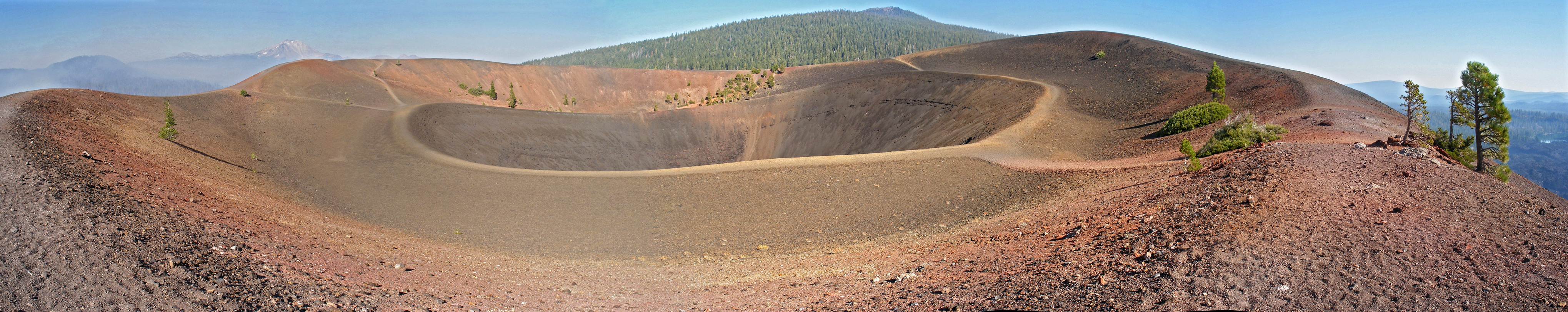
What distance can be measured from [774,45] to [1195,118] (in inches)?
4844

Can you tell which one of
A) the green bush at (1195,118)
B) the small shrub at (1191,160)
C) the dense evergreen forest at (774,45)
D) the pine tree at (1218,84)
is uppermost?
the dense evergreen forest at (774,45)

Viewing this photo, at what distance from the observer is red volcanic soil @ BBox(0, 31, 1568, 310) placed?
6.70m

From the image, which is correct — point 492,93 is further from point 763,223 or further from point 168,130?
point 763,223

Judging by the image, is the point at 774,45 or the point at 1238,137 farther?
the point at 774,45

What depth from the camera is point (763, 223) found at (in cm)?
1293

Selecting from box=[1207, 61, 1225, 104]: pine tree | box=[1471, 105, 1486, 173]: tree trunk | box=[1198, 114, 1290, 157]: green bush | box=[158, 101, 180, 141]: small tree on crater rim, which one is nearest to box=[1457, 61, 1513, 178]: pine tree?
box=[1471, 105, 1486, 173]: tree trunk

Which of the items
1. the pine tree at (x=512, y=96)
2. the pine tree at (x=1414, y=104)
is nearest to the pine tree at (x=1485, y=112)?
the pine tree at (x=1414, y=104)

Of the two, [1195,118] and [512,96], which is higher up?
[512,96]

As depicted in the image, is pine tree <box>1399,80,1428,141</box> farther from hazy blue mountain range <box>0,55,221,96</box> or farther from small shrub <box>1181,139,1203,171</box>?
hazy blue mountain range <box>0,55,221,96</box>

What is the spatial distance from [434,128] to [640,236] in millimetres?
19533

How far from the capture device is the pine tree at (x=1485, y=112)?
12102 millimetres

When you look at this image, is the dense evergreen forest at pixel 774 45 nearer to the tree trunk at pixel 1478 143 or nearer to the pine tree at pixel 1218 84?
the pine tree at pixel 1218 84

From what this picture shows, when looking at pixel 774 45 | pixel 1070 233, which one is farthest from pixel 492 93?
pixel 774 45

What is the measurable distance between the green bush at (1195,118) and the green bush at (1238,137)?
145 inches
